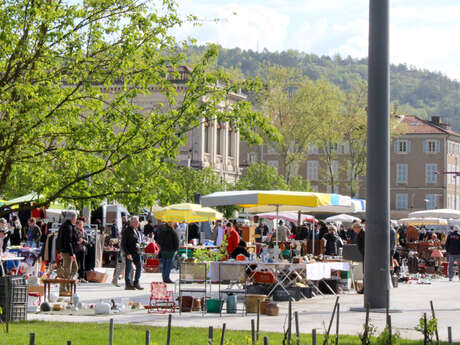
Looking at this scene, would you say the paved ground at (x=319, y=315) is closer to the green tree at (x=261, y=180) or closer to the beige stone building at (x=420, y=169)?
the green tree at (x=261, y=180)

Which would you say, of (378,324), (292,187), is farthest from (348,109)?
(378,324)

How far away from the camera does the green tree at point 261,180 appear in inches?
2830

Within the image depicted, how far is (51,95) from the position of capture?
40.8 ft

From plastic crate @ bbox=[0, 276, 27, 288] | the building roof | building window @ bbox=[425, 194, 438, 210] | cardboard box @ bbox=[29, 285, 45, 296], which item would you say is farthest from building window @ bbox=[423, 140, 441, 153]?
plastic crate @ bbox=[0, 276, 27, 288]

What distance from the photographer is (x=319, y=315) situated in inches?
651

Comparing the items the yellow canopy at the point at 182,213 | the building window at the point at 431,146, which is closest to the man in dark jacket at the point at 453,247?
the yellow canopy at the point at 182,213

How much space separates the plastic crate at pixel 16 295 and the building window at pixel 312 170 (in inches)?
3793

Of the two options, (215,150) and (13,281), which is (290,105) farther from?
(13,281)

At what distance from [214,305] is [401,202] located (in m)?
94.7

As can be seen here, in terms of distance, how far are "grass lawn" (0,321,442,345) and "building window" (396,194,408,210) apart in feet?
319

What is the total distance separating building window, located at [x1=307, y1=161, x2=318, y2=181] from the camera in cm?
11093

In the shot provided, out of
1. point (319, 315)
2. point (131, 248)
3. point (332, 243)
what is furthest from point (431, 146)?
point (319, 315)

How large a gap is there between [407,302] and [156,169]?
28.2 ft

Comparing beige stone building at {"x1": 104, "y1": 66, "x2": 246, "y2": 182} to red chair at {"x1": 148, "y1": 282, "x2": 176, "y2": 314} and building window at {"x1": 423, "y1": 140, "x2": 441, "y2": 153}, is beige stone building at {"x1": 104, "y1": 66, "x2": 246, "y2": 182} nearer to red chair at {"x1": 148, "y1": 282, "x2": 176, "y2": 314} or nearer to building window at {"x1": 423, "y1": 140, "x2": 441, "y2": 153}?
building window at {"x1": 423, "y1": 140, "x2": 441, "y2": 153}
